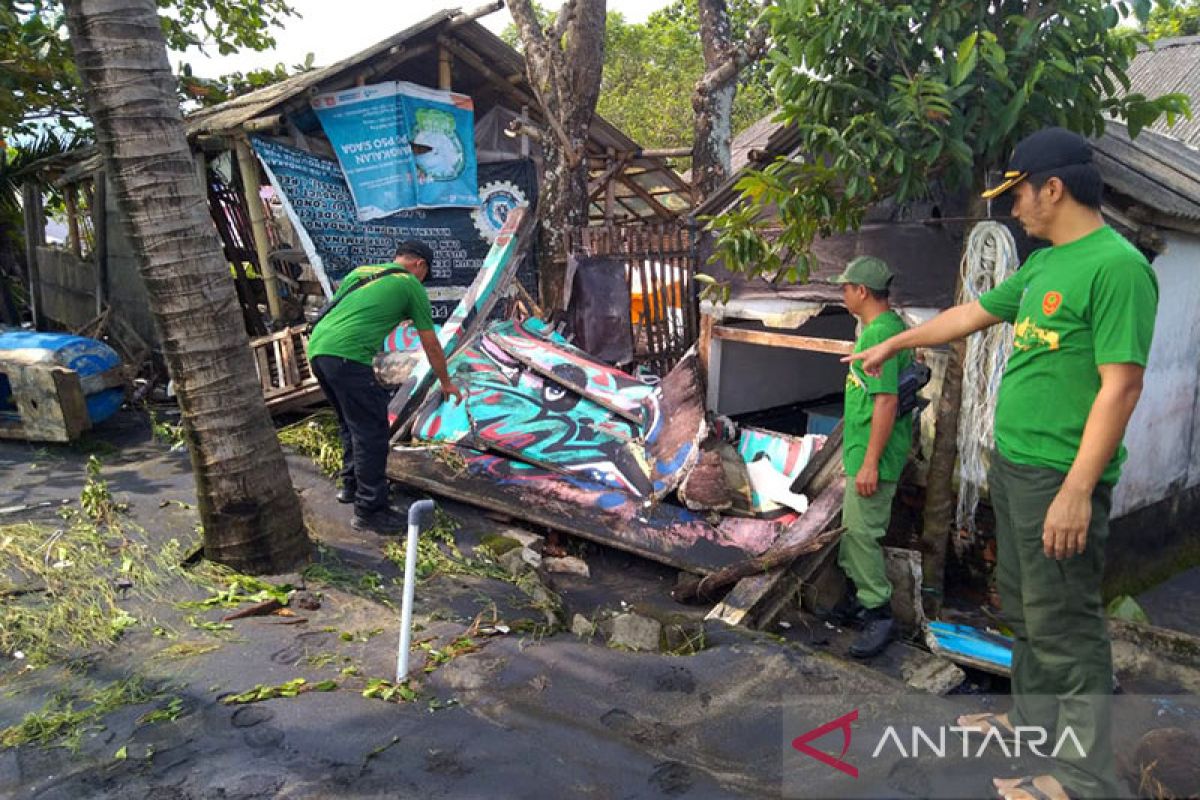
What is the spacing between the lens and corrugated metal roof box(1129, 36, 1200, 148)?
14.5 metres

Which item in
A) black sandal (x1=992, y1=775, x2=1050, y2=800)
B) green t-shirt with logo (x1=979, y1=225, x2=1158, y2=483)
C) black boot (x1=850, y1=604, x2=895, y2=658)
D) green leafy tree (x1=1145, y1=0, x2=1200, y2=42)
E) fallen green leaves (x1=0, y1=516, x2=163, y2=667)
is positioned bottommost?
black boot (x1=850, y1=604, x2=895, y2=658)

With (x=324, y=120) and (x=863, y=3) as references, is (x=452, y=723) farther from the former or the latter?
(x=324, y=120)

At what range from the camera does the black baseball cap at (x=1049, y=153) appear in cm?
271

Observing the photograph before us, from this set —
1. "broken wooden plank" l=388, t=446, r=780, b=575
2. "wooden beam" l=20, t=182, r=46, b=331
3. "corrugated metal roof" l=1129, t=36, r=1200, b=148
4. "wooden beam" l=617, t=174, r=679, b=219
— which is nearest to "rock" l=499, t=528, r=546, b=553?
"broken wooden plank" l=388, t=446, r=780, b=575

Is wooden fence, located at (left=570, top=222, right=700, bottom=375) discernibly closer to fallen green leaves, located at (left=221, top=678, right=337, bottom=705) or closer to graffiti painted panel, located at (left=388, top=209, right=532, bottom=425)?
graffiti painted panel, located at (left=388, top=209, right=532, bottom=425)

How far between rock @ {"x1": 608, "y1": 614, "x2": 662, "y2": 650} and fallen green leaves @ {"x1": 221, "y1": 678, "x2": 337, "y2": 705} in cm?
144

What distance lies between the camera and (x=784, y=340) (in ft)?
21.6

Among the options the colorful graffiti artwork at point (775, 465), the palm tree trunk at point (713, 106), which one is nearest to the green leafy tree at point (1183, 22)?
the palm tree trunk at point (713, 106)

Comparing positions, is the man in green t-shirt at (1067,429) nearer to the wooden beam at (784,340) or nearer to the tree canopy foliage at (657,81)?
the wooden beam at (784,340)

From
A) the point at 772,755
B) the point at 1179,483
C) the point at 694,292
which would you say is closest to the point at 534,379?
the point at 694,292

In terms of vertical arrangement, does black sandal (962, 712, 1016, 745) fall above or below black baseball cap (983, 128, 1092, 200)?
below

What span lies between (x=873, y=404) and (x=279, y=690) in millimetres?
3131

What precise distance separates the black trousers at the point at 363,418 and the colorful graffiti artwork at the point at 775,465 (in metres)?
2.64

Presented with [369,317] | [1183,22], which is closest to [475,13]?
[369,317]
